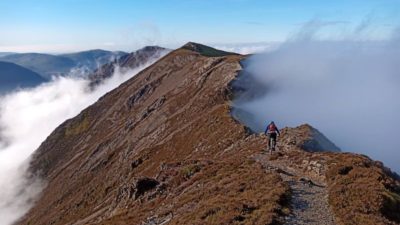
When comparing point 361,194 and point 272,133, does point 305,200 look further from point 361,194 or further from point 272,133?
point 272,133

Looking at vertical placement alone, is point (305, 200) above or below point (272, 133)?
below

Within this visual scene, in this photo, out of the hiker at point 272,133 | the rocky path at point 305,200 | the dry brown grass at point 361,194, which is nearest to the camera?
the rocky path at point 305,200

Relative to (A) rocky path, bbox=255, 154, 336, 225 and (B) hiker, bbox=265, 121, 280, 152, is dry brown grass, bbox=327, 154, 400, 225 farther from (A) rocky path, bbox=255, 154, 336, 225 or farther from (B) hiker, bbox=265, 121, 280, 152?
(B) hiker, bbox=265, 121, 280, 152

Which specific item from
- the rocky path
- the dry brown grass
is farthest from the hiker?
the dry brown grass

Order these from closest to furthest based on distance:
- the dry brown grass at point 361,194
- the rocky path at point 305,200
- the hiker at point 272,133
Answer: the rocky path at point 305,200 → the dry brown grass at point 361,194 → the hiker at point 272,133

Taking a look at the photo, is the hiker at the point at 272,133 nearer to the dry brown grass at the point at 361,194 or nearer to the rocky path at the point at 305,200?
the rocky path at the point at 305,200

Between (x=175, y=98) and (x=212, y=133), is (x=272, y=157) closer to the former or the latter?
(x=212, y=133)

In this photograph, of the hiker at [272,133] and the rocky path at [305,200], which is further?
the hiker at [272,133]

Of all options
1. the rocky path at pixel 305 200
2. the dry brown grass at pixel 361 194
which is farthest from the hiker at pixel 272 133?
the dry brown grass at pixel 361 194

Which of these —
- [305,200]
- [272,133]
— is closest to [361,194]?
[305,200]
